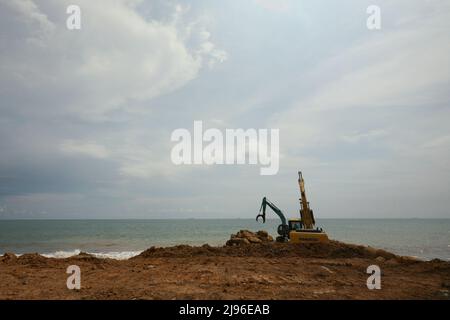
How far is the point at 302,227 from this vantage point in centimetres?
2430

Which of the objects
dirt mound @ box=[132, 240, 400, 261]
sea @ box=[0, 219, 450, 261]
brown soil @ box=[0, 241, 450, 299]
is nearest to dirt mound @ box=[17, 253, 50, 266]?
brown soil @ box=[0, 241, 450, 299]

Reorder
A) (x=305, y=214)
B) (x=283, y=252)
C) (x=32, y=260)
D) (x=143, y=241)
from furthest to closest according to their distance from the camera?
(x=143, y=241)
(x=305, y=214)
(x=283, y=252)
(x=32, y=260)

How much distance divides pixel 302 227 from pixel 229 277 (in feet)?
44.8

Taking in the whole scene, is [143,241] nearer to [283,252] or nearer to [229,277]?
[283,252]

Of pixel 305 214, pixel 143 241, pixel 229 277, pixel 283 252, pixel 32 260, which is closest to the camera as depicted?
pixel 229 277

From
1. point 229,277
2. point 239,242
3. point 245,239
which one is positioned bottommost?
point 239,242

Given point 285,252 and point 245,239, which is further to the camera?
point 245,239

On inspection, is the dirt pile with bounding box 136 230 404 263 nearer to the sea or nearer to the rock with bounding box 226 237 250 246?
the rock with bounding box 226 237 250 246

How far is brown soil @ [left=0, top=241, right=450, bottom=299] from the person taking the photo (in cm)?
997

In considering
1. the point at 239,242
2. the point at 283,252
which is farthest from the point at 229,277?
the point at 239,242

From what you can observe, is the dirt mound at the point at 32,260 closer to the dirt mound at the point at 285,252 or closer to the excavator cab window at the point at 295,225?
the dirt mound at the point at 285,252

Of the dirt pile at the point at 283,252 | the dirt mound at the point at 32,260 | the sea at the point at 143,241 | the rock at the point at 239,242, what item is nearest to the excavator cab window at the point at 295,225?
the dirt pile at the point at 283,252
